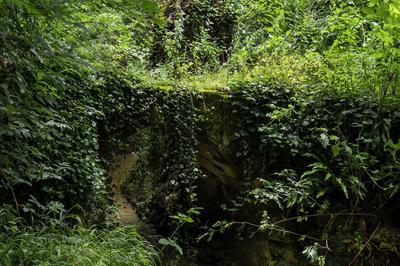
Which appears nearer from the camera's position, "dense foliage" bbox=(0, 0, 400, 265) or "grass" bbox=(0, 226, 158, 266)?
"grass" bbox=(0, 226, 158, 266)

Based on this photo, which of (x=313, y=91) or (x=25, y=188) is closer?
(x=25, y=188)

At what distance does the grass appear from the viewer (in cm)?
239

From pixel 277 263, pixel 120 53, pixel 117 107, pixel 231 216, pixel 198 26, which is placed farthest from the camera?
pixel 198 26

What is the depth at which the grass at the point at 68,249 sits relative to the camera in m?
2.39

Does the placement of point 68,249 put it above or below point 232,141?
below

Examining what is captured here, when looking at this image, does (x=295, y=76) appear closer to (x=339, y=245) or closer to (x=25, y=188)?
(x=339, y=245)

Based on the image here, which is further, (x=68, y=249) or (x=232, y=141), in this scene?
(x=232, y=141)

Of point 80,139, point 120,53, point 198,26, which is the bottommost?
point 80,139

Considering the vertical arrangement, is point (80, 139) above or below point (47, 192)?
above

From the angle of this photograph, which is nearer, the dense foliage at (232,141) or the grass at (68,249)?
the grass at (68,249)

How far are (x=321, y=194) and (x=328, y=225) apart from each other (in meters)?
0.45

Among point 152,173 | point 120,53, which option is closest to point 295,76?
point 152,173

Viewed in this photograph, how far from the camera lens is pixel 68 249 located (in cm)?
259

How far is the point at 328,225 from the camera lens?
395cm
